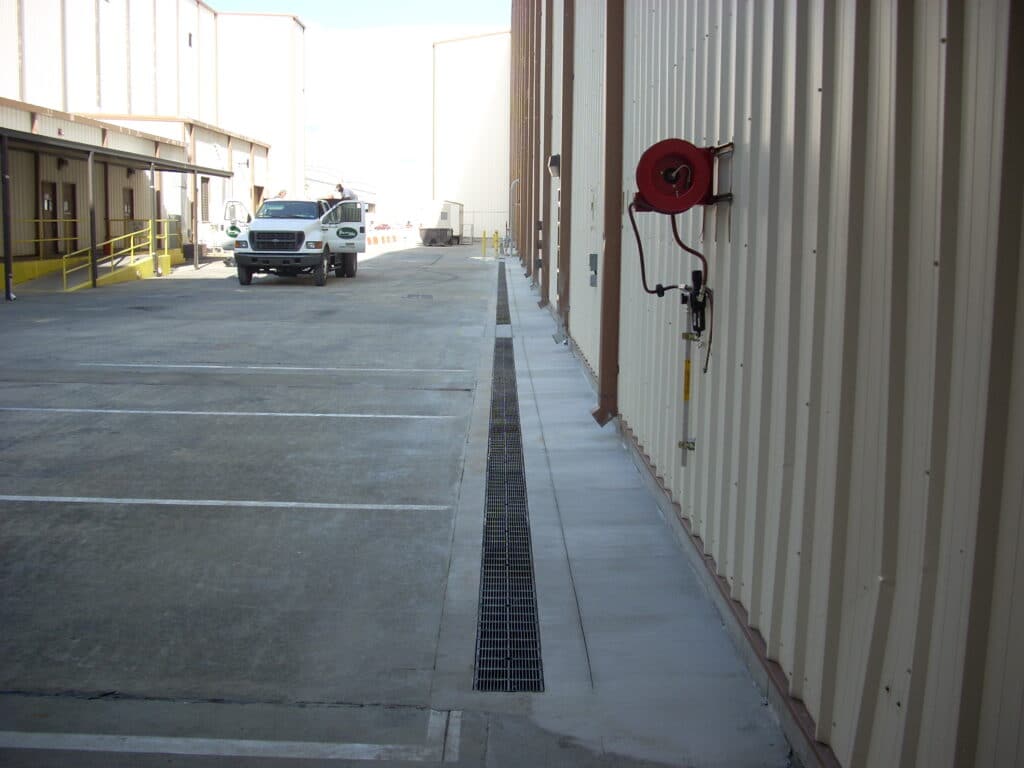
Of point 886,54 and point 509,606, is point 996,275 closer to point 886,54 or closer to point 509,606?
point 886,54

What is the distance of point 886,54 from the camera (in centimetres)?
313

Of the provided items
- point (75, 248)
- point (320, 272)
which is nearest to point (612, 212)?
point (320, 272)

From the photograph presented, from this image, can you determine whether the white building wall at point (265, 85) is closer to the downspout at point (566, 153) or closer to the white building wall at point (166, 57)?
the white building wall at point (166, 57)

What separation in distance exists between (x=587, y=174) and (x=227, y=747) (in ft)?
31.8

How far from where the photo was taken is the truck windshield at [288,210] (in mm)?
30078

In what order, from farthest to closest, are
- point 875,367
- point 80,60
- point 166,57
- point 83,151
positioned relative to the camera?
point 166,57
point 80,60
point 83,151
point 875,367

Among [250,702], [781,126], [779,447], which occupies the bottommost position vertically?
[250,702]

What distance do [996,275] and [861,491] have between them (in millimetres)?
1040

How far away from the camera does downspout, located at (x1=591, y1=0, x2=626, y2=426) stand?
9.65 meters

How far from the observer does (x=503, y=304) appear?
24359 millimetres

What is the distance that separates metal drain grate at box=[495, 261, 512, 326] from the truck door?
4202 mm

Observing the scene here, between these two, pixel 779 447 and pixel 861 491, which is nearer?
pixel 861 491

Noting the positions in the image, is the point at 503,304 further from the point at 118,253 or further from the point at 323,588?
the point at 323,588

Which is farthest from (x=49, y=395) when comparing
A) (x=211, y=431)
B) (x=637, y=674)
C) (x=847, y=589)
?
(x=847, y=589)
